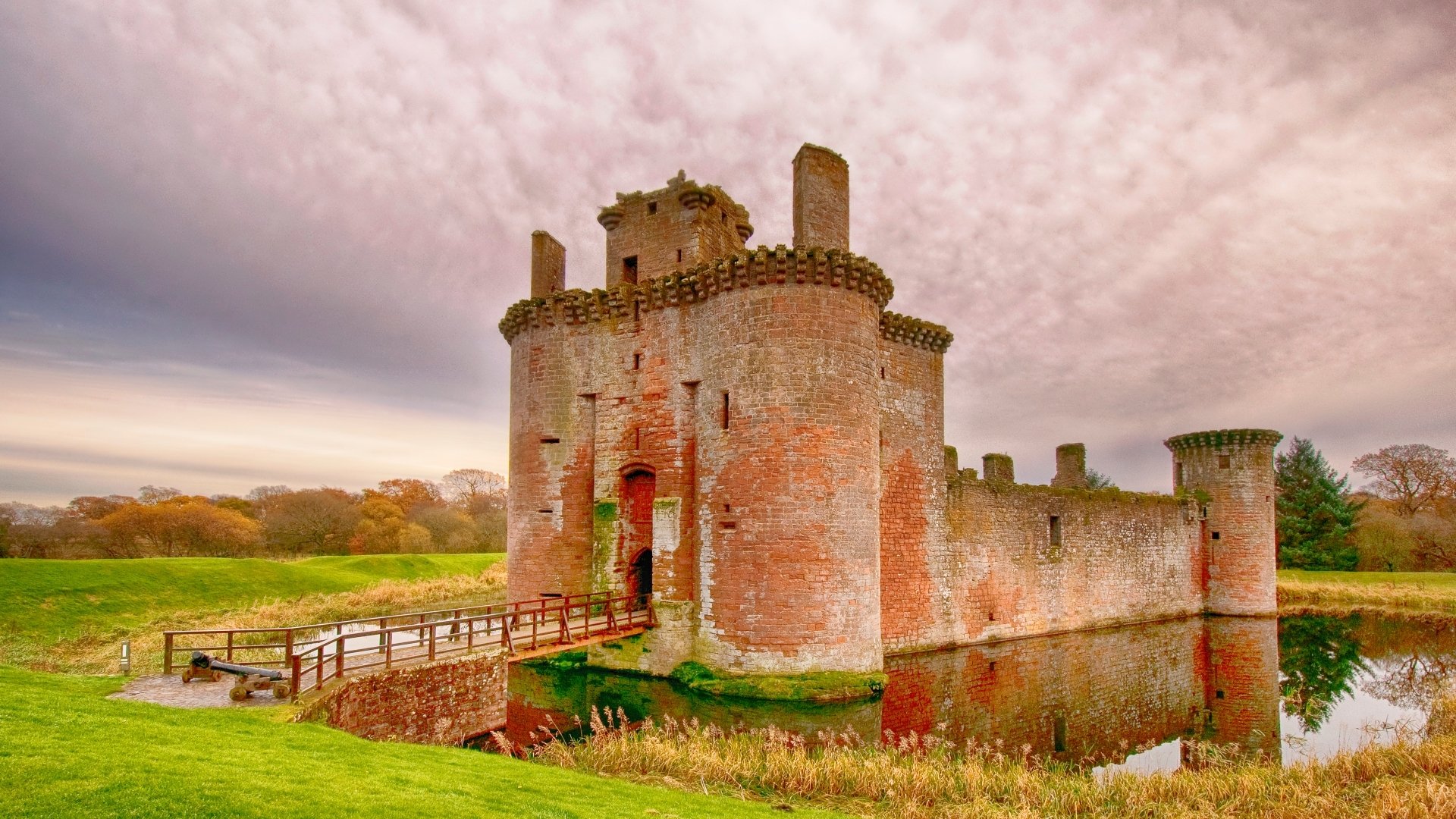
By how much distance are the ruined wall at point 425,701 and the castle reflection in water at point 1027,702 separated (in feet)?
2.78

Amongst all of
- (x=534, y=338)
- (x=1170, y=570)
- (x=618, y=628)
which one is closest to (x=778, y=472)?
(x=618, y=628)

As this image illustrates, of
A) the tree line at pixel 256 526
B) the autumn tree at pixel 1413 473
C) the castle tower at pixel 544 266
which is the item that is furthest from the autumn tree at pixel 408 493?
the autumn tree at pixel 1413 473

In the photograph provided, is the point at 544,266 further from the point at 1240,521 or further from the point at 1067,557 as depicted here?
the point at 1240,521

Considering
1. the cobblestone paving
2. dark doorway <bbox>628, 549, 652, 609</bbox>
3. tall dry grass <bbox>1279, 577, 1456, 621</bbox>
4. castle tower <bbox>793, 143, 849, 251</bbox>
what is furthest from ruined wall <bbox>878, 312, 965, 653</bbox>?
tall dry grass <bbox>1279, 577, 1456, 621</bbox>

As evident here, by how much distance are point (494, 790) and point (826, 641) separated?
350 inches

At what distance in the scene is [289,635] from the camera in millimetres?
10172

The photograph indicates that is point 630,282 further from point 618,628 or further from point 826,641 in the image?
point 826,641

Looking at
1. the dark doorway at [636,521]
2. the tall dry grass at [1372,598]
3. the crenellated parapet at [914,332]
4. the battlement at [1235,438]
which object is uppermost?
the crenellated parapet at [914,332]

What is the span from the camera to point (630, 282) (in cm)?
2003

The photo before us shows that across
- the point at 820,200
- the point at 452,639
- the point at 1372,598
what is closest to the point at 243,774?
the point at 452,639

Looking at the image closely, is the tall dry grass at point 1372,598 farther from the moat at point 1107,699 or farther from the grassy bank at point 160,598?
the grassy bank at point 160,598

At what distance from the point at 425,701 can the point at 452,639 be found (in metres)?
1.70

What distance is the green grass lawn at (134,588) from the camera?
68.3 feet

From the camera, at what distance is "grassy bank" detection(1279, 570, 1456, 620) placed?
1134 inches
